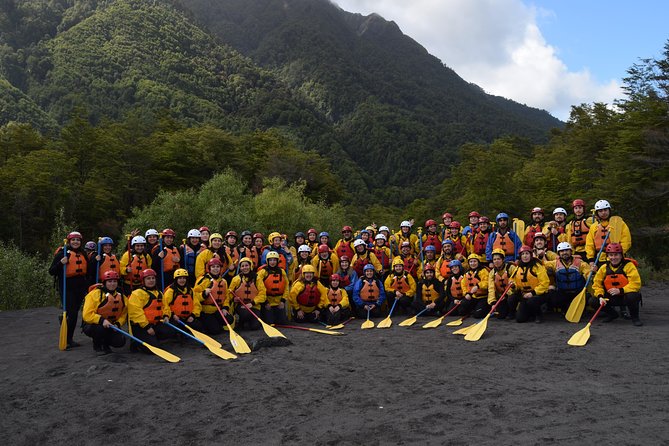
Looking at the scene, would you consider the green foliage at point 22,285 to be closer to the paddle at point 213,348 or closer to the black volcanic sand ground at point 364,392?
the black volcanic sand ground at point 364,392

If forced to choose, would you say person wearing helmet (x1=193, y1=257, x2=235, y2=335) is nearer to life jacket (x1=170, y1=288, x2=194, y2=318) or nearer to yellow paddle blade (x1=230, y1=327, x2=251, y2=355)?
life jacket (x1=170, y1=288, x2=194, y2=318)

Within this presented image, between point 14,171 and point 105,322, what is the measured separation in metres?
33.7

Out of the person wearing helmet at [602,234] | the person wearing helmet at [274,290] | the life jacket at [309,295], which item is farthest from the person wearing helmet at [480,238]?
the person wearing helmet at [274,290]

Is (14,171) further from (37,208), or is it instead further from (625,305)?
(625,305)

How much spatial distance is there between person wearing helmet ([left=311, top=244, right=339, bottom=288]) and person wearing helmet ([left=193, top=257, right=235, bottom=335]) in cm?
324

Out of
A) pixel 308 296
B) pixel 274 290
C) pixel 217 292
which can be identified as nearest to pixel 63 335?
pixel 217 292

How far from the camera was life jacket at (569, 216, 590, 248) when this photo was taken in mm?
11648

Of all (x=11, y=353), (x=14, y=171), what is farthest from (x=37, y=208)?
(x=11, y=353)

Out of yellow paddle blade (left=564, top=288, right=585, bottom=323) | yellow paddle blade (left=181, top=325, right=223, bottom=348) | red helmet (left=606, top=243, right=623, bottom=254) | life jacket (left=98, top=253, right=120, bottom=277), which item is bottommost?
yellow paddle blade (left=181, top=325, right=223, bottom=348)

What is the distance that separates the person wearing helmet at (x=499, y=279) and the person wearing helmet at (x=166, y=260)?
7.23 m

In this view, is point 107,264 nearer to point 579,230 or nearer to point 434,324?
point 434,324

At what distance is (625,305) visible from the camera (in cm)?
1007

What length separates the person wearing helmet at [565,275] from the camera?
1062cm

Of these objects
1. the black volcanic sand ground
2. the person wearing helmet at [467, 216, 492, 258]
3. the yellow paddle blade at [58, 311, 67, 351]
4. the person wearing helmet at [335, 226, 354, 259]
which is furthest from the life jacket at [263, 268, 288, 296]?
the person wearing helmet at [467, 216, 492, 258]
